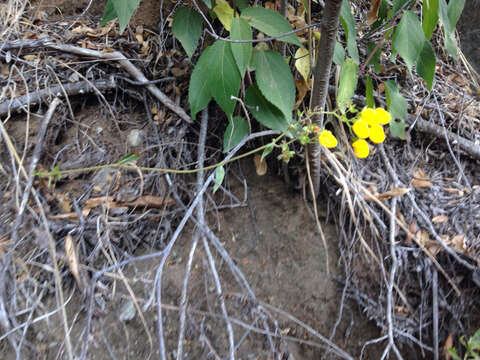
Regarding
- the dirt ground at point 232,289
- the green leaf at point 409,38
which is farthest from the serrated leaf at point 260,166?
the green leaf at point 409,38

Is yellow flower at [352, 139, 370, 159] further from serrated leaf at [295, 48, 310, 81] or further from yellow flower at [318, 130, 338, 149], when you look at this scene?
serrated leaf at [295, 48, 310, 81]

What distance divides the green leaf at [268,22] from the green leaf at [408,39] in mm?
272

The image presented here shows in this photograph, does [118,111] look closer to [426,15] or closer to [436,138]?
[426,15]

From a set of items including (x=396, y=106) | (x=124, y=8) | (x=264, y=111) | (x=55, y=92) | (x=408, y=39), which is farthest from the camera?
(x=55, y=92)

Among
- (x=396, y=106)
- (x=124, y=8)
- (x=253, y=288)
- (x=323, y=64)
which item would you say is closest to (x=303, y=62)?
(x=323, y=64)

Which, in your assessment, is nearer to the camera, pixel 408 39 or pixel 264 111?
pixel 408 39

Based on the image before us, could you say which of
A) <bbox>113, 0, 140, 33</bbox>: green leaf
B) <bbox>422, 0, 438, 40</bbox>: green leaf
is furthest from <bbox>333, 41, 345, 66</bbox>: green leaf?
<bbox>113, 0, 140, 33</bbox>: green leaf

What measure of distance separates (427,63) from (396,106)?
0.16m

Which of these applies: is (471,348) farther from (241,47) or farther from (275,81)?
(241,47)

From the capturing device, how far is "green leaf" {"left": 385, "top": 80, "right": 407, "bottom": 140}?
112cm

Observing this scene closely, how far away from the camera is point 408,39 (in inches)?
36.4

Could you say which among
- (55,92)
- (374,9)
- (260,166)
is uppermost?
(374,9)

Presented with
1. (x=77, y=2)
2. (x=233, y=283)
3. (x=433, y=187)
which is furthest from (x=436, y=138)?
(x=77, y=2)

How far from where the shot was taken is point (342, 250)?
1.14 metres
